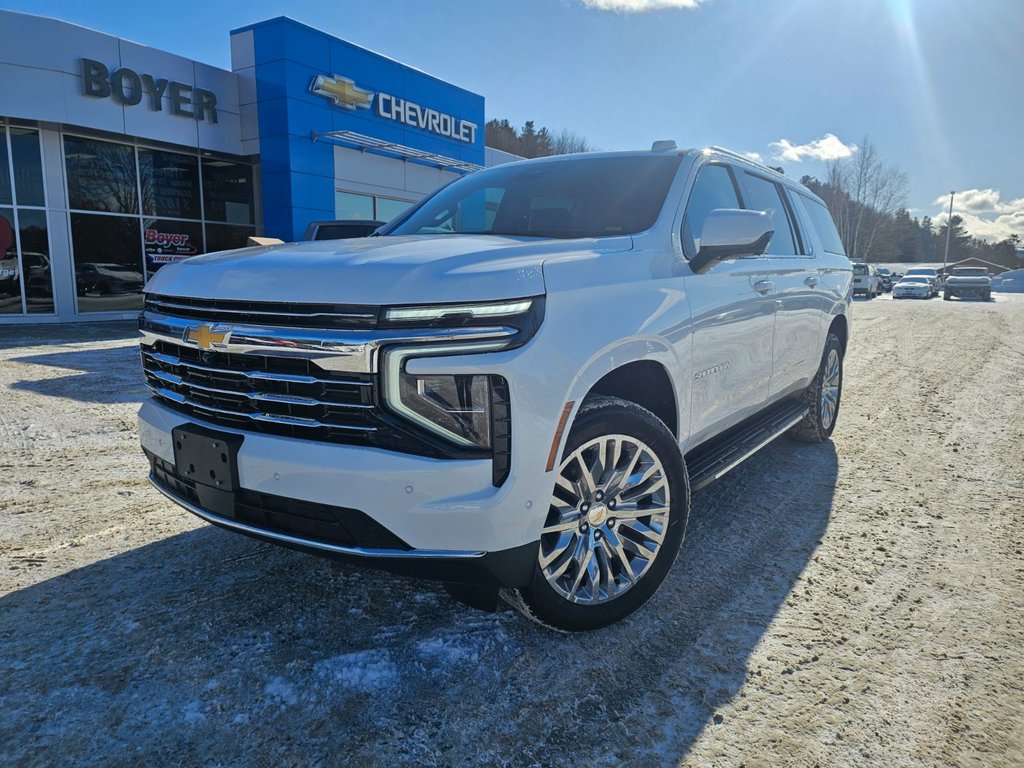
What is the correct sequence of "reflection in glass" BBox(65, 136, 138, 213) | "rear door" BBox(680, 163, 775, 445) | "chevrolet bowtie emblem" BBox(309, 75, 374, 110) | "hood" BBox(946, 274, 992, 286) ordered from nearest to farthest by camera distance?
1. "rear door" BBox(680, 163, 775, 445)
2. "reflection in glass" BBox(65, 136, 138, 213)
3. "chevrolet bowtie emblem" BBox(309, 75, 374, 110)
4. "hood" BBox(946, 274, 992, 286)

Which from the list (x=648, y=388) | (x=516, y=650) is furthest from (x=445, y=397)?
(x=648, y=388)

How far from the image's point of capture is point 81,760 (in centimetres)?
191

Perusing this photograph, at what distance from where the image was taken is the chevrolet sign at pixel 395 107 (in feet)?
57.4

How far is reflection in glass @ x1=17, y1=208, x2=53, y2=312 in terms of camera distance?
48.2ft

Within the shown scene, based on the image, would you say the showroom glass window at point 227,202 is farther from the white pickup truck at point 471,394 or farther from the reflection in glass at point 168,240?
the white pickup truck at point 471,394

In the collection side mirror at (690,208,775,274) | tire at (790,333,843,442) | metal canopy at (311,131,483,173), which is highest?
metal canopy at (311,131,483,173)

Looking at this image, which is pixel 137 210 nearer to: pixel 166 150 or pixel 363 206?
pixel 166 150

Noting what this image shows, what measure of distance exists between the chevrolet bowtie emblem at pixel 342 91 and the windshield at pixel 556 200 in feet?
49.6

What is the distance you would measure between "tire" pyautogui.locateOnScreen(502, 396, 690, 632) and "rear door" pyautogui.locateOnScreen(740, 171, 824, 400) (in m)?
1.78

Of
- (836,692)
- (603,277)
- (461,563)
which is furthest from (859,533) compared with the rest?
(461,563)

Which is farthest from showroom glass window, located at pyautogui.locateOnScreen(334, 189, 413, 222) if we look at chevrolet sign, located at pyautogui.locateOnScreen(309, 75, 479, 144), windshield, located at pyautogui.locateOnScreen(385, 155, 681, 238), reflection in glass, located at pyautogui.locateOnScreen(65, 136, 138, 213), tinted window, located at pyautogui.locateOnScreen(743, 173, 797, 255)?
windshield, located at pyautogui.locateOnScreen(385, 155, 681, 238)

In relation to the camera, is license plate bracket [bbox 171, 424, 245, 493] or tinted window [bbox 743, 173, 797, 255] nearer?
license plate bracket [bbox 171, 424, 245, 493]

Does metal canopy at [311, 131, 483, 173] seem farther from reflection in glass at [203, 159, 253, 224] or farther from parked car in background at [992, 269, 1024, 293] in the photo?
parked car in background at [992, 269, 1024, 293]

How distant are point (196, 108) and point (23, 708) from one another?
1738cm
